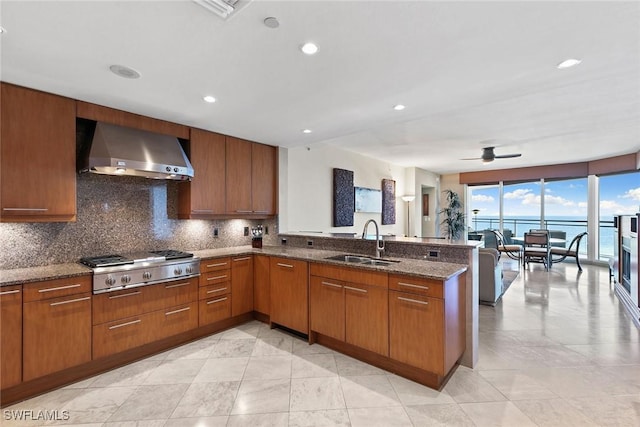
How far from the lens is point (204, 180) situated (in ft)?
11.6

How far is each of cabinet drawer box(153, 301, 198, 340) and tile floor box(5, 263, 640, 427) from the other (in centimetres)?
20

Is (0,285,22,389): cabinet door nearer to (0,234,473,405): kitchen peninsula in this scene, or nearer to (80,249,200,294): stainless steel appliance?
(0,234,473,405): kitchen peninsula

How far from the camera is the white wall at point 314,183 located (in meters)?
4.66

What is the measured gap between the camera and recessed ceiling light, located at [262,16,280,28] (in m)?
1.55

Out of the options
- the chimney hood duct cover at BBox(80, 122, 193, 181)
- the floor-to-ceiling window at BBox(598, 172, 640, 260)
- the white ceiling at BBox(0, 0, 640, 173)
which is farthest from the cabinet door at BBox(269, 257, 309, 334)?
the floor-to-ceiling window at BBox(598, 172, 640, 260)

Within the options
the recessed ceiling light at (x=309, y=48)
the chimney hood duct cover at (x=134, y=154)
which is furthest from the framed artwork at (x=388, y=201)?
the recessed ceiling light at (x=309, y=48)

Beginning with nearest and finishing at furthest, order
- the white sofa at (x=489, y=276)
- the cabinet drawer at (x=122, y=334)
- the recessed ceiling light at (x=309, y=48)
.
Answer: the recessed ceiling light at (x=309, y=48) < the cabinet drawer at (x=122, y=334) < the white sofa at (x=489, y=276)

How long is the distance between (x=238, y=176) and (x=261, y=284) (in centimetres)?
148

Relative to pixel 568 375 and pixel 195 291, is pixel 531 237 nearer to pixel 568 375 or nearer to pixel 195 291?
pixel 568 375

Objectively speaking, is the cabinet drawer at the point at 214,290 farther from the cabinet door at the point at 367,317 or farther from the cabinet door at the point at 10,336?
the cabinet door at the point at 367,317

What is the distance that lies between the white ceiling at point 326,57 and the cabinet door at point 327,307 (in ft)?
5.87

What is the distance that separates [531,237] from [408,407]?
20.9 feet

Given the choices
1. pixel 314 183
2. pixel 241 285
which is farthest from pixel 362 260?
pixel 314 183

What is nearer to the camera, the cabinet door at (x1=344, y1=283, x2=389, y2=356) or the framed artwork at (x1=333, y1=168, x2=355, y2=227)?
the cabinet door at (x1=344, y1=283, x2=389, y2=356)
